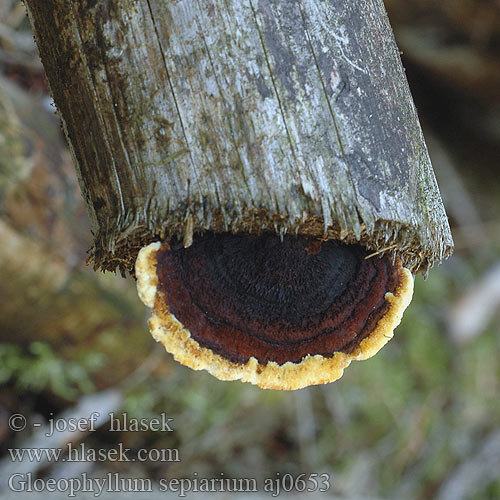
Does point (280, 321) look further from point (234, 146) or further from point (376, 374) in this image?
point (376, 374)

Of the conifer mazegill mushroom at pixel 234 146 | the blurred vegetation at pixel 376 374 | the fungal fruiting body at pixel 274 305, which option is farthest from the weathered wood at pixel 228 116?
the blurred vegetation at pixel 376 374

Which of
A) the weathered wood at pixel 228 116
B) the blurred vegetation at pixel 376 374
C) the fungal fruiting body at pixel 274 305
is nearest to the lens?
the weathered wood at pixel 228 116

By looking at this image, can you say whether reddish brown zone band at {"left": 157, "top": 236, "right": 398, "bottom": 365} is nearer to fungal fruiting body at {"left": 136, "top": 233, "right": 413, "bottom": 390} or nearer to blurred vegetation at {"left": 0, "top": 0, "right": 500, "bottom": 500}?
fungal fruiting body at {"left": 136, "top": 233, "right": 413, "bottom": 390}

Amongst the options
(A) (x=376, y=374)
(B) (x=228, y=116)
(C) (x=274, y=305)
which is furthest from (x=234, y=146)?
(A) (x=376, y=374)

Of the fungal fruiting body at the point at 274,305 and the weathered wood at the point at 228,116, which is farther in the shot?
the fungal fruiting body at the point at 274,305

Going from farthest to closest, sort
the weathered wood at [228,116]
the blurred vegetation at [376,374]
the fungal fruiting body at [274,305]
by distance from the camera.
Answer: the blurred vegetation at [376,374], the fungal fruiting body at [274,305], the weathered wood at [228,116]

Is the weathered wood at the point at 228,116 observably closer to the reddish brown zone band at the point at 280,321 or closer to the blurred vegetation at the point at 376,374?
the reddish brown zone band at the point at 280,321

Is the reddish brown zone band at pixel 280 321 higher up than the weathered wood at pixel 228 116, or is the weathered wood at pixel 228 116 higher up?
the weathered wood at pixel 228 116
